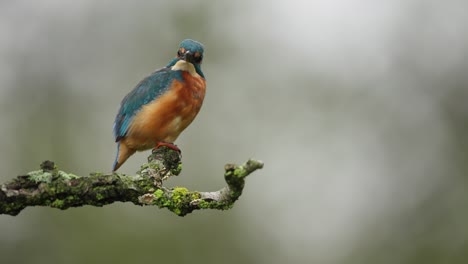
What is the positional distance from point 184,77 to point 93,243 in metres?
5.33

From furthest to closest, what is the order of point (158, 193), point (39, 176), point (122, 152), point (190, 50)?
point (122, 152) < point (190, 50) < point (158, 193) < point (39, 176)

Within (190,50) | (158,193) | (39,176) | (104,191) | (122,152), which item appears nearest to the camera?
(39,176)

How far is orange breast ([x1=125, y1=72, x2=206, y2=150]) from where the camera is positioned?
20.1ft

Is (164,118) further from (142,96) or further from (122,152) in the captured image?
(122,152)

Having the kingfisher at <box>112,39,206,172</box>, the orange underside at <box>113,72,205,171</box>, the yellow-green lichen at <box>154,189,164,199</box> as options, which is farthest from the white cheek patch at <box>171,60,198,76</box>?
the yellow-green lichen at <box>154,189,164,199</box>

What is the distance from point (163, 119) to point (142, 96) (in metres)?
0.33

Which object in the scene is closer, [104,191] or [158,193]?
[104,191]

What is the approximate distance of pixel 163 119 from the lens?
616 cm

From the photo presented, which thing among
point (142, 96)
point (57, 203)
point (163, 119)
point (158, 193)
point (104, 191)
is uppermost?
point (142, 96)

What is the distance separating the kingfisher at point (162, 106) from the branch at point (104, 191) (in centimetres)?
196

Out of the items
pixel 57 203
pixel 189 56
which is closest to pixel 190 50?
pixel 189 56

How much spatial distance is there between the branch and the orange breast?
6.36 feet

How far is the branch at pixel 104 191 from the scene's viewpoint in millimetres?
3365

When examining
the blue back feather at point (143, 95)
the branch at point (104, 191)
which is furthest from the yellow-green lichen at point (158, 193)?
the blue back feather at point (143, 95)
